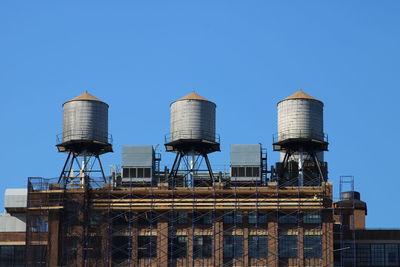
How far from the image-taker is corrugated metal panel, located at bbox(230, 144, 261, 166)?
413 ft

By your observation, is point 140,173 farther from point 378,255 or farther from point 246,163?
point 378,255

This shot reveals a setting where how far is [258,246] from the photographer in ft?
400

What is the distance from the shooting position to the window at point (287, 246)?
398 feet

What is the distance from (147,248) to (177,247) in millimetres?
3164

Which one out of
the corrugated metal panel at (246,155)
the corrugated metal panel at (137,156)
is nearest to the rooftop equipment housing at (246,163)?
the corrugated metal panel at (246,155)

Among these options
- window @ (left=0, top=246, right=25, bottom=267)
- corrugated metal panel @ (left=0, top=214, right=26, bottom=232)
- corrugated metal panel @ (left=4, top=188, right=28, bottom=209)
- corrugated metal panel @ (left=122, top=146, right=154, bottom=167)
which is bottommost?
window @ (left=0, top=246, right=25, bottom=267)

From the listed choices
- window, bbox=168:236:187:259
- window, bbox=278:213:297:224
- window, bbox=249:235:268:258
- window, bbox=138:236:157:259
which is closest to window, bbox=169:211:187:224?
window, bbox=168:236:187:259

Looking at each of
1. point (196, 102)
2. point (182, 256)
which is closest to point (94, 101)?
point (196, 102)

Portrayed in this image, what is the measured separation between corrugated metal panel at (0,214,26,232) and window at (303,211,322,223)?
32075mm

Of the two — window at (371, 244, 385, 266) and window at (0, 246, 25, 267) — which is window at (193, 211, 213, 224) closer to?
window at (371, 244, 385, 266)

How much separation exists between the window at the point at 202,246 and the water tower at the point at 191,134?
7.38 meters

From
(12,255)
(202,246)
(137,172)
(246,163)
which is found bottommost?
(12,255)

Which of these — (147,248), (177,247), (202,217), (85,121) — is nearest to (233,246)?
(202,217)

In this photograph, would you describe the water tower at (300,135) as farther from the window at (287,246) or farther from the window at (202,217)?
the window at (202,217)
